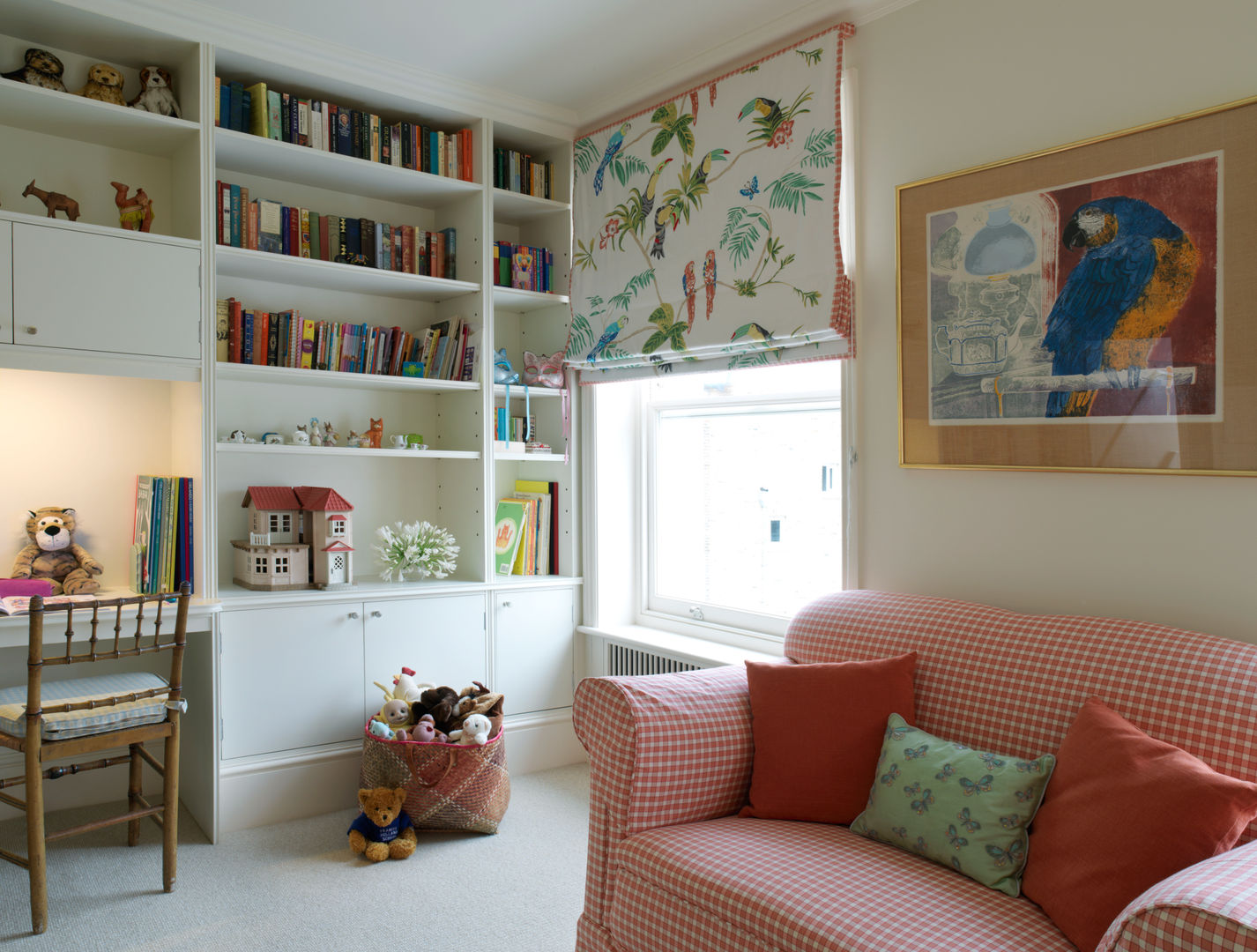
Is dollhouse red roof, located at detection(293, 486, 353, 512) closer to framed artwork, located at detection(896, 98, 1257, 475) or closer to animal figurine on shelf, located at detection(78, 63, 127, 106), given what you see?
animal figurine on shelf, located at detection(78, 63, 127, 106)

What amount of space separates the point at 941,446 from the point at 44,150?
2870 mm

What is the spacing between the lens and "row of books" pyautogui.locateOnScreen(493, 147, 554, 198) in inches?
137

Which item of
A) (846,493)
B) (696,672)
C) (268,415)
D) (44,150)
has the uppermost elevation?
Answer: (44,150)

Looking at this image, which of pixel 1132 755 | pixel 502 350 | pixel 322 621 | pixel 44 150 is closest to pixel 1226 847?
pixel 1132 755

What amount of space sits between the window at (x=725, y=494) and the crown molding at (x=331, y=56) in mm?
1080

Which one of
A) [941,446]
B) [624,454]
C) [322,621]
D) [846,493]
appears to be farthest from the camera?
[624,454]

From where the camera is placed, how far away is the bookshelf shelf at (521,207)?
11.3 feet

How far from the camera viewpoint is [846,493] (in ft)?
8.71

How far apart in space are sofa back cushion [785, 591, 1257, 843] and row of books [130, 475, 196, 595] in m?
1.86

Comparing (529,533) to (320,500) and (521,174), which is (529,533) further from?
(521,174)

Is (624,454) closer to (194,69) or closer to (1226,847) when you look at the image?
(194,69)

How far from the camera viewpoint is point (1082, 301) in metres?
2.08

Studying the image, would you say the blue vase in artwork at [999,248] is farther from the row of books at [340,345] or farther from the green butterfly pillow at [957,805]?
the row of books at [340,345]

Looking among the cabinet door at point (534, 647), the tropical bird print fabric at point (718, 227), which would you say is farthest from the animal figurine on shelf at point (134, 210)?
the cabinet door at point (534, 647)
